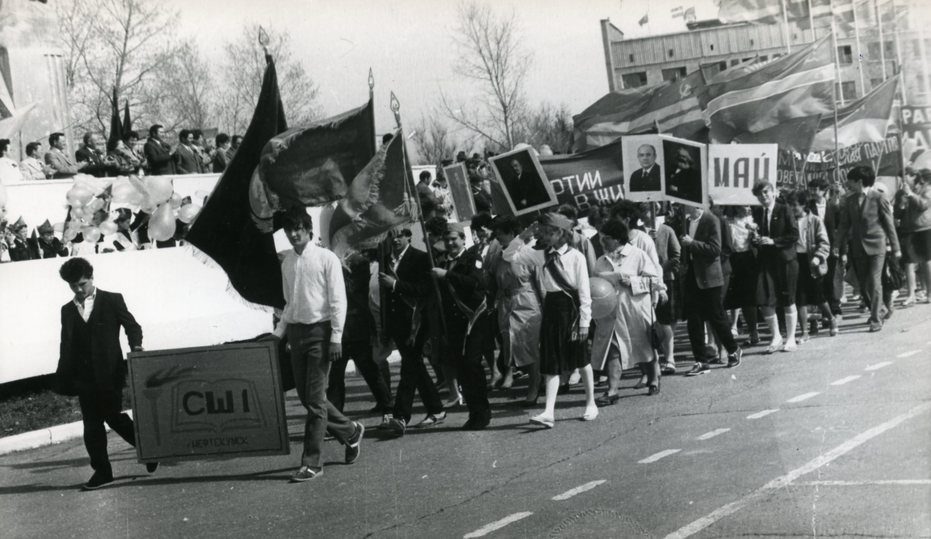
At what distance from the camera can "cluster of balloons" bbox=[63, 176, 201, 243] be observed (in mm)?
14414

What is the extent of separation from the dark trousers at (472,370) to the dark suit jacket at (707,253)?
9.86ft

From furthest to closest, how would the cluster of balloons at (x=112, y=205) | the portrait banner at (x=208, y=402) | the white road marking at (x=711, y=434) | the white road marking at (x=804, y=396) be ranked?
1. the cluster of balloons at (x=112, y=205)
2. the white road marking at (x=804, y=396)
3. the portrait banner at (x=208, y=402)
4. the white road marking at (x=711, y=434)

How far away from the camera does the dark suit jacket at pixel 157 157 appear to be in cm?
1591

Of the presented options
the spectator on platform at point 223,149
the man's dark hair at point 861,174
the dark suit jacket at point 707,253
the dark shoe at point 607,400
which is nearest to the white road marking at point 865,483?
the dark shoe at point 607,400

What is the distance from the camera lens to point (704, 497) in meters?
6.54

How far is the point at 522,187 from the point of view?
39.7ft

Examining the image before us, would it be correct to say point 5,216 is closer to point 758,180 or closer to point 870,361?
point 758,180

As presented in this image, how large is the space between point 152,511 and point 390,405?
295 cm

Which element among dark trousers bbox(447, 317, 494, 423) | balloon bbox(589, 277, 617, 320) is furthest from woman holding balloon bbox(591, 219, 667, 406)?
dark trousers bbox(447, 317, 494, 423)

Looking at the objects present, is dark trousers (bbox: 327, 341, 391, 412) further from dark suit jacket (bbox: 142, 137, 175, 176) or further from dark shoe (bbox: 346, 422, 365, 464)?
dark suit jacket (bbox: 142, 137, 175, 176)

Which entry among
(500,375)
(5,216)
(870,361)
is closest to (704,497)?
(870,361)

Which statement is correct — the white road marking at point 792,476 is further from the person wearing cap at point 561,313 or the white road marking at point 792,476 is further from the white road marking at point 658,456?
the person wearing cap at point 561,313

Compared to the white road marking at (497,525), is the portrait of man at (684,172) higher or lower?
higher

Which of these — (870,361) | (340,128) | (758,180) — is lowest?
(870,361)
